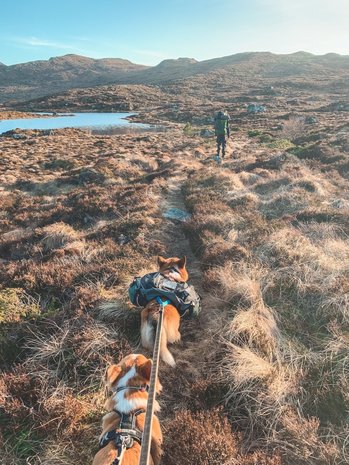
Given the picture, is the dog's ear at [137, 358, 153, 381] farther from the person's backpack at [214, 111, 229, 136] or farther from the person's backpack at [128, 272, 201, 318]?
the person's backpack at [214, 111, 229, 136]

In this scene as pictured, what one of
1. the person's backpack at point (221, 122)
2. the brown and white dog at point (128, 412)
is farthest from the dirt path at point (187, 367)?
the person's backpack at point (221, 122)

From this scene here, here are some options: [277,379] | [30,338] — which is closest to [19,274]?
[30,338]

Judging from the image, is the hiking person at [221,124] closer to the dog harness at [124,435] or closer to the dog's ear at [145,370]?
the dog's ear at [145,370]

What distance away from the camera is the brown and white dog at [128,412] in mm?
2666

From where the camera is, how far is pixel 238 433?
322 cm

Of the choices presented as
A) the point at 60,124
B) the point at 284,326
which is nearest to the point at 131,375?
the point at 284,326

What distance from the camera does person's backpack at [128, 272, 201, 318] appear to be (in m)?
4.91

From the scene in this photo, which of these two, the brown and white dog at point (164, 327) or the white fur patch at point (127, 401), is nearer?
the white fur patch at point (127, 401)

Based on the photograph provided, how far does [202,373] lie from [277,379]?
87 centimetres

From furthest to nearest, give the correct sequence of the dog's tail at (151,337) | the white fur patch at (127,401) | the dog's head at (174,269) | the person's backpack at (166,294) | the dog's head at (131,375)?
1. the dog's head at (174,269)
2. the person's backpack at (166,294)
3. the dog's tail at (151,337)
4. the dog's head at (131,375)
5. the white fur patch at (127,401)

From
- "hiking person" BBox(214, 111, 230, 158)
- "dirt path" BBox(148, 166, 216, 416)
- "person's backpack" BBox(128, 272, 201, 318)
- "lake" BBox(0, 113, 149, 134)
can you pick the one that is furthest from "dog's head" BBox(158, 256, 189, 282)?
"lake" BBox(0, 113, 149, 134)

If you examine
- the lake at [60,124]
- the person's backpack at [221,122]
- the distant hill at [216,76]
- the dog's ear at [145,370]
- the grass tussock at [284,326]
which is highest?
the distant hill at [216,76]

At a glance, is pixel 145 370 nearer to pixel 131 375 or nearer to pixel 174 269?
pixel 131 375

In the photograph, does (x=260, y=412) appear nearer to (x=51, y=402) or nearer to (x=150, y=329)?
(x=150, y=329)
